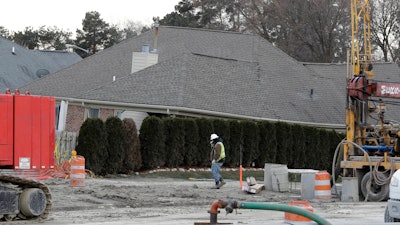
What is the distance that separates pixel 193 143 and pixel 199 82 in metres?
5.75

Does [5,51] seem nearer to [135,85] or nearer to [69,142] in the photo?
[135,85]

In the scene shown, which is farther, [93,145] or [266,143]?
[266,143]

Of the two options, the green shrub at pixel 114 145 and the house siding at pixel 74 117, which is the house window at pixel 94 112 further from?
the green shrub at pixel 114 145

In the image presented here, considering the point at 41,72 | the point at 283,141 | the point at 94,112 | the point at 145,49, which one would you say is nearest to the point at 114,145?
the point at 94,112

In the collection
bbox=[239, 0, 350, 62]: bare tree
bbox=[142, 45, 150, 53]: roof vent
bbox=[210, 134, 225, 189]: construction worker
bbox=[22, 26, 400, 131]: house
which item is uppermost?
bbox=[239, 0, 350, 62]: bare tree

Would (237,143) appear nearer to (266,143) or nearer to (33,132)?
(266,143)

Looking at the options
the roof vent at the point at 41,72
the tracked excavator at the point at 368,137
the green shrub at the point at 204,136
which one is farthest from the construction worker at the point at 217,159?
the roof vent at the point at 41,72

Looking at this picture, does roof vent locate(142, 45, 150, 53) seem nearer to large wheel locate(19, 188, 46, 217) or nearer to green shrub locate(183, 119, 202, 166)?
green shrub locate(183, 119, 202, 166)

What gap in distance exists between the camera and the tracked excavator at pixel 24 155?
1838 centimetres

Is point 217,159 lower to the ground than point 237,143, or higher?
lower

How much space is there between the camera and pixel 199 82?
42.6m

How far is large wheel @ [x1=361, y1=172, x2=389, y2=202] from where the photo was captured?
88.9 feet

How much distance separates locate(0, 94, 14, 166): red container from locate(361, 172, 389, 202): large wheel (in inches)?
507

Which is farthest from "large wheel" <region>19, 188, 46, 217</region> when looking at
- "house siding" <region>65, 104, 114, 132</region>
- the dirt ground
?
"house siding" <region>65, 104, 114, 132</region>
